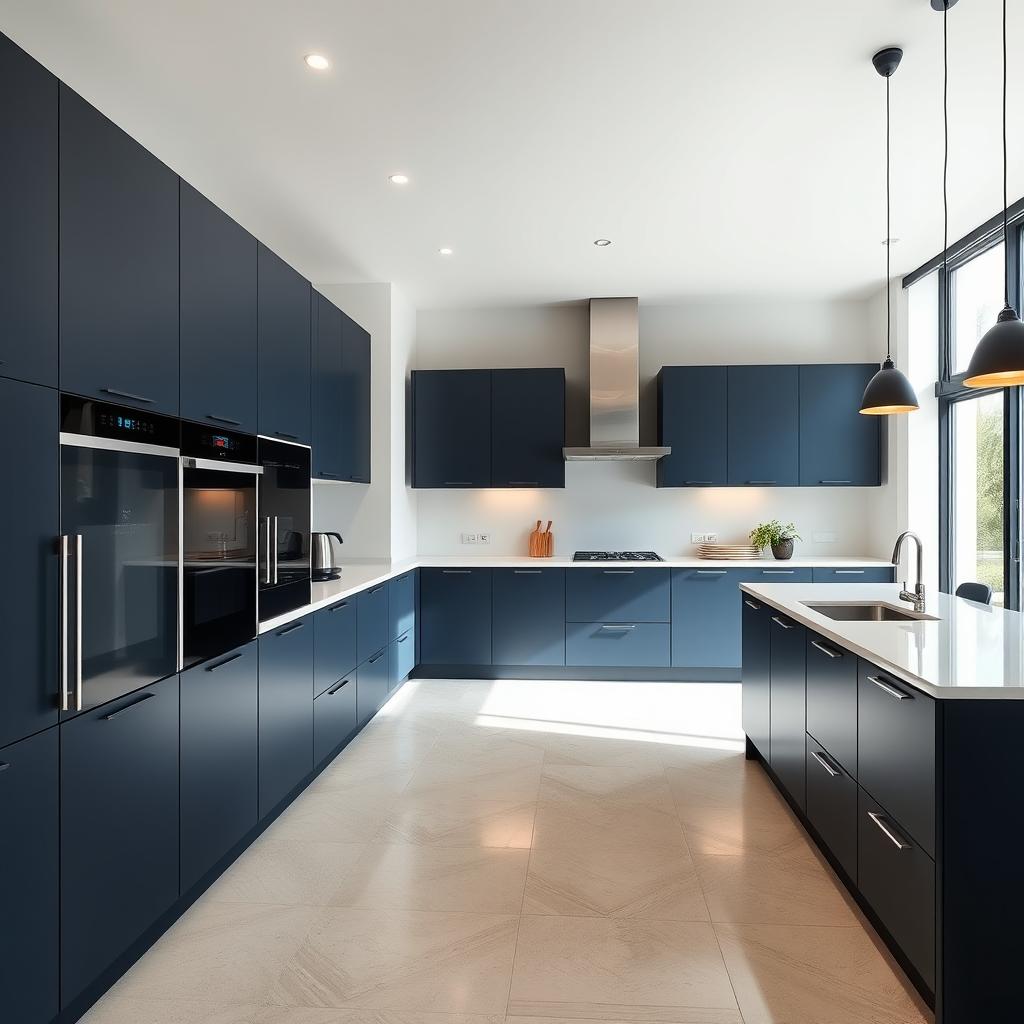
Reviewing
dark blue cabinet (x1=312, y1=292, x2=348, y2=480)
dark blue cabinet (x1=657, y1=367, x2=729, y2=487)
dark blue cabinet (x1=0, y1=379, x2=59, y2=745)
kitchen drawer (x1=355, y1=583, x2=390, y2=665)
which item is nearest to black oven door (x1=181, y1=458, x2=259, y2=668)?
dark blue cabinet (x1=0, y1=379, x2=59, y2=745)

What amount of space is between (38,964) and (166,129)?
2.88m

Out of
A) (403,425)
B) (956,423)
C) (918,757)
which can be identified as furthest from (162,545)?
(956,423)

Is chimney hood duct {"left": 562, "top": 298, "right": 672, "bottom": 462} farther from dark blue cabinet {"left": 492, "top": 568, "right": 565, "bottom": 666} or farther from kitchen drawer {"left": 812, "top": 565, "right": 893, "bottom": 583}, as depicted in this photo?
kitchen drawer {"left": 812, "top": 565, "right": 893, "bottom": 583}

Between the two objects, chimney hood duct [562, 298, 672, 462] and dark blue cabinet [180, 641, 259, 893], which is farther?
chimney hood duct [562, 298, 672, 462]

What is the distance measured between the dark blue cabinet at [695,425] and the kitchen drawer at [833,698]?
2.65 m

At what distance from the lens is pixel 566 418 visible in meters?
5.55

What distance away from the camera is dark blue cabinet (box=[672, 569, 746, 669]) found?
4.98 metres

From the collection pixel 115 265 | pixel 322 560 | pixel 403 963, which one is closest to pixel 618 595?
pixel 322 560

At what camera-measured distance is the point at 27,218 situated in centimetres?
157

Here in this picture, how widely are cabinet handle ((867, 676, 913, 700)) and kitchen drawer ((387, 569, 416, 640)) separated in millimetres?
3004

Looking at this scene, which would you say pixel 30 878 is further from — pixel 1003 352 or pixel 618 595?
pixel 618 595

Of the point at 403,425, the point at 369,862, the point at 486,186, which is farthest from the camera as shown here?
the point at 403,425

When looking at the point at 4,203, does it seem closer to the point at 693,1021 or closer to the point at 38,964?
the point at 38,964

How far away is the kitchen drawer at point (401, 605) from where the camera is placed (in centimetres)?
448
